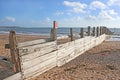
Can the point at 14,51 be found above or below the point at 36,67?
above

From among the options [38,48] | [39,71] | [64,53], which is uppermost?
[38,48]

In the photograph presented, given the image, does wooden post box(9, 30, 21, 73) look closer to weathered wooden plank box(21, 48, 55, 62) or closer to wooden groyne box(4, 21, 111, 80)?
wooden groyne box(4, 21, 111, 80)

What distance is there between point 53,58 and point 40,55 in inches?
36.9

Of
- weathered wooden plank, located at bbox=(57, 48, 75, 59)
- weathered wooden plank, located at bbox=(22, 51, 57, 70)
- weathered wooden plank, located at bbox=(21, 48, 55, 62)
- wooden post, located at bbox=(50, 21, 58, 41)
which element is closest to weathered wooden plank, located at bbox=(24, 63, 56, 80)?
weathered wooden plank, located at bbox=(22, 51, 57, 70)

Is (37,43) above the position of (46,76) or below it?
above

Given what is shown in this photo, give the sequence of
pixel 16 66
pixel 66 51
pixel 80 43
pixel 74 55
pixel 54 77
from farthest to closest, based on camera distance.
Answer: pixel 80 43 < pixel 74 55 < pixel 66 51 < pixel 54 77 < pixel 16 66

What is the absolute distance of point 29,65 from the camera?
5328mm

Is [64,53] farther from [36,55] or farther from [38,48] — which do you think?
[36,55]

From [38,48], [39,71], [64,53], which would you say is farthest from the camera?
[64,53]

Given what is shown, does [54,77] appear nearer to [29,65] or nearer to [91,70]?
[29,65]

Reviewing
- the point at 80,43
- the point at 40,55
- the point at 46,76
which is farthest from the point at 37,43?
the point at 80,43

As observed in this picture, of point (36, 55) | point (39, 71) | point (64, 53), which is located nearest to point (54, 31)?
point (64, 53)

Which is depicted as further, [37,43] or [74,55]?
[74,55]

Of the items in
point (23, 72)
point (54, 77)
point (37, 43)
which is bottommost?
point (54, 77)
